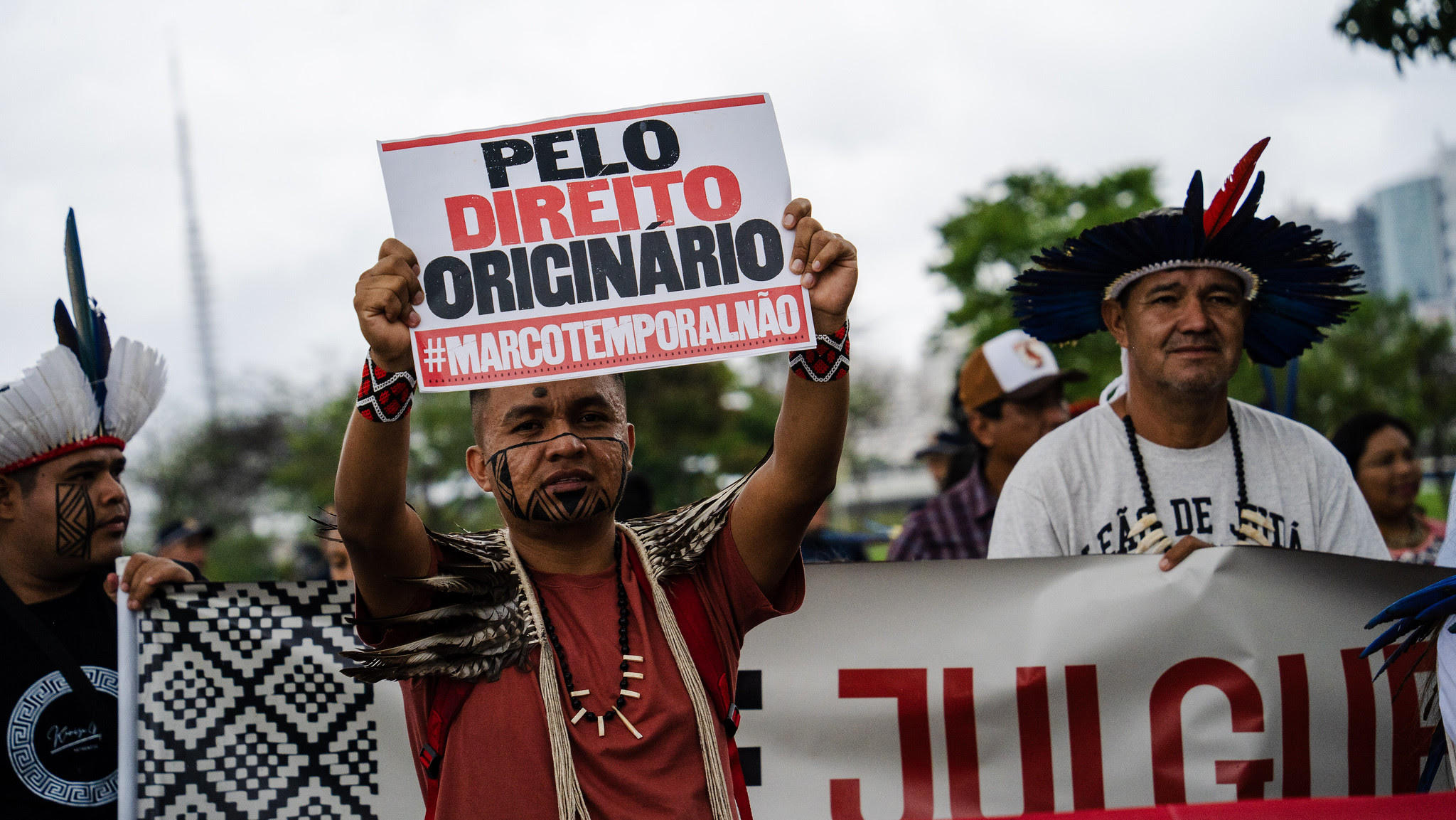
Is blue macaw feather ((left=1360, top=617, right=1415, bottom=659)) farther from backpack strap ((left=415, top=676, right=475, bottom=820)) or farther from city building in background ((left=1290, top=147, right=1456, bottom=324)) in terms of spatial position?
city building in background ((left=1290, top=147, right=1456, bottom=324))

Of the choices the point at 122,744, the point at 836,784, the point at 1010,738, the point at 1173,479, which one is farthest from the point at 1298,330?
the point at 122,744

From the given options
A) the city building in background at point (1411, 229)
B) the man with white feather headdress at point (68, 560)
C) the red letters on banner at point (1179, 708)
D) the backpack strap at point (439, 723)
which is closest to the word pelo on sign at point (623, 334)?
the backpack strap at point (439, 723)

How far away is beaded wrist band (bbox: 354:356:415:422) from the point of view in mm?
1993

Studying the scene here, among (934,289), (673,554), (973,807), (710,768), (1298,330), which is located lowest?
(973,807)

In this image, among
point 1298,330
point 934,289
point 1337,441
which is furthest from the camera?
point 934,289

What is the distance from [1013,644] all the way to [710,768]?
1.36 meters

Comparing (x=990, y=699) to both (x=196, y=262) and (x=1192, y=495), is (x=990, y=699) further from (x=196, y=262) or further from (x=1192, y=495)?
(x=196, y=262)

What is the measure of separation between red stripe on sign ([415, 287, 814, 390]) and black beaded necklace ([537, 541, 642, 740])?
435 mm

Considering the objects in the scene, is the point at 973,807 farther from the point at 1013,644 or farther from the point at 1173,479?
the point at 1173,479

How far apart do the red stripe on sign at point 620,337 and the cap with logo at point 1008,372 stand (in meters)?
2.89

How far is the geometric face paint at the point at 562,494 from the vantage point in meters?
2.14

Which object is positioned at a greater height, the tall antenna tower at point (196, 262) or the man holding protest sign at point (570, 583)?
the tall antenna tower at point (196, 262)

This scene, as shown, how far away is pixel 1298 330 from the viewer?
3363 millimetres

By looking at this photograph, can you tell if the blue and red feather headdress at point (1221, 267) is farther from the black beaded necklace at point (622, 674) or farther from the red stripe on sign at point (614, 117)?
the black beaded necklace at point (622, 674)
